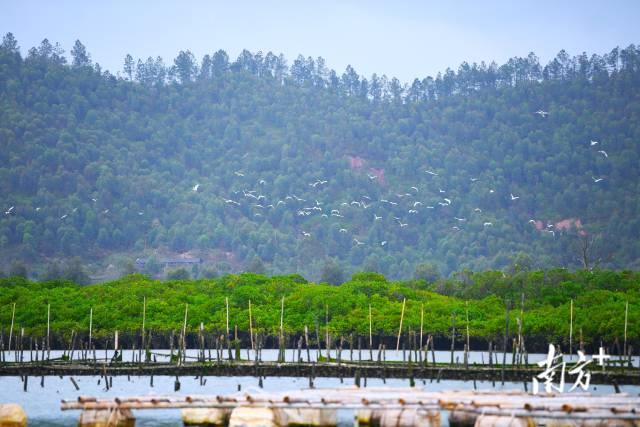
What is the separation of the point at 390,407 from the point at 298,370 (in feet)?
110

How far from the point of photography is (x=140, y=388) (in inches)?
2744

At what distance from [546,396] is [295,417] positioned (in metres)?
8.38

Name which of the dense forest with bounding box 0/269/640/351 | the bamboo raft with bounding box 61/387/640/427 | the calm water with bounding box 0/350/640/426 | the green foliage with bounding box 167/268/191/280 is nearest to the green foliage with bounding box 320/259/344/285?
the green foliage with bounding box 167/268/191/280

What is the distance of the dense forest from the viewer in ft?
314

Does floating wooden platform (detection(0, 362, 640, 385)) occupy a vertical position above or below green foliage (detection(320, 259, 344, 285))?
below

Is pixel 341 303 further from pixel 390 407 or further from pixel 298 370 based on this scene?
pixel 390 407

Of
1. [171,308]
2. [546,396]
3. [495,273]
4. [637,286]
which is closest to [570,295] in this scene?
[637,286]

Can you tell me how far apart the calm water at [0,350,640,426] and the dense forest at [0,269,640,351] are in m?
20.9

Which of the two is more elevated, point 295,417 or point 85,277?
point 85,277

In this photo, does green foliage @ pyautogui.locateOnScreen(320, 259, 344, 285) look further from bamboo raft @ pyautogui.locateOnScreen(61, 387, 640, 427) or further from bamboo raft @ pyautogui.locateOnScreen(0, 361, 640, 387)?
bamboo raft @ pyautogui.locateOnScreen(61, 387, 640, 427)

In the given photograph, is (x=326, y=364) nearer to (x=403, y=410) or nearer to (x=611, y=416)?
(x=403, y=410)

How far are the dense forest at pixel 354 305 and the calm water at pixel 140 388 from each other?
20.9 metres

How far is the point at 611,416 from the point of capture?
37.5 meters

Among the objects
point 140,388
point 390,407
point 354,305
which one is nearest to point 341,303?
point 354,305
